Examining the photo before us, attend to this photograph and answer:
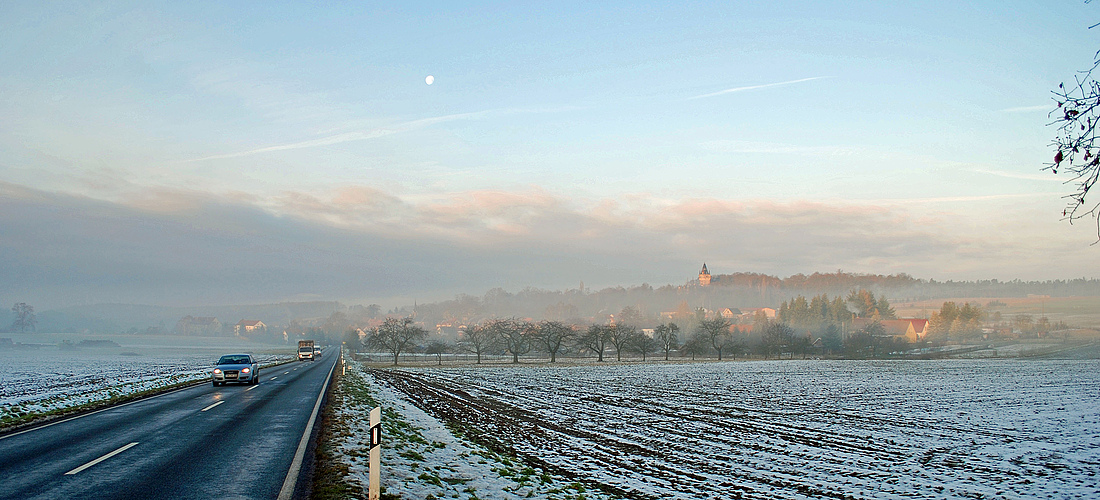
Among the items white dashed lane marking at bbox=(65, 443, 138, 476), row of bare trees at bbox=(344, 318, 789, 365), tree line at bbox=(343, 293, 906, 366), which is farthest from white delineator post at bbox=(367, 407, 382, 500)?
tree line at bbox=(343, 293, 906, 366)

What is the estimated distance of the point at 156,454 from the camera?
1270 cm

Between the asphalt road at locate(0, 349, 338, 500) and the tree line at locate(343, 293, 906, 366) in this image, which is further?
the tree line at locate(343, 293, 906, 366)

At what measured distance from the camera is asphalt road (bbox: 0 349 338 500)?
9672 mm

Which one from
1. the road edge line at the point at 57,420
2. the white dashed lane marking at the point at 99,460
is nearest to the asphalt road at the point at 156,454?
the white dashed lane marking at the point at 99,460

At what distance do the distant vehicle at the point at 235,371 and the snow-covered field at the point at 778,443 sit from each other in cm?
1068

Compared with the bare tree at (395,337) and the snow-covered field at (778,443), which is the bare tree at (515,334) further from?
the snow-covered field at (778,443)

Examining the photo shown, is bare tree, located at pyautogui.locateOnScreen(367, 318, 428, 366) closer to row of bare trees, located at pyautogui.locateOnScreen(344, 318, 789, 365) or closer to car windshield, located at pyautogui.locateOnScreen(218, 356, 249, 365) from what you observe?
row of bare trees, located at pyautogui.locateOnScreen(344, 318, 789, 365)

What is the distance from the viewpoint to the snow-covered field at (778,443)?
14.7 meters

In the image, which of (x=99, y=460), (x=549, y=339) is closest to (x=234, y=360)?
(x=99, y=460)

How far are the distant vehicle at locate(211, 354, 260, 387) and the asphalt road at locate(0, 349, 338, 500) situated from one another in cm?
1299

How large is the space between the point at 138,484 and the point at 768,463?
51.4 ft

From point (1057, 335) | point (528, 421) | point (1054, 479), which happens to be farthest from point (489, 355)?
point (1057, 335)

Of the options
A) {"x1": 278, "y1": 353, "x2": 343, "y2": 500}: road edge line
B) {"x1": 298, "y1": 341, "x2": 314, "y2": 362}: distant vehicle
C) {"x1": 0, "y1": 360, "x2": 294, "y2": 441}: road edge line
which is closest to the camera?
{"x1": 278, "y1": 353, "x2": 343, "y2": 500}: road edge line

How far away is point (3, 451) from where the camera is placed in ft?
42.2
